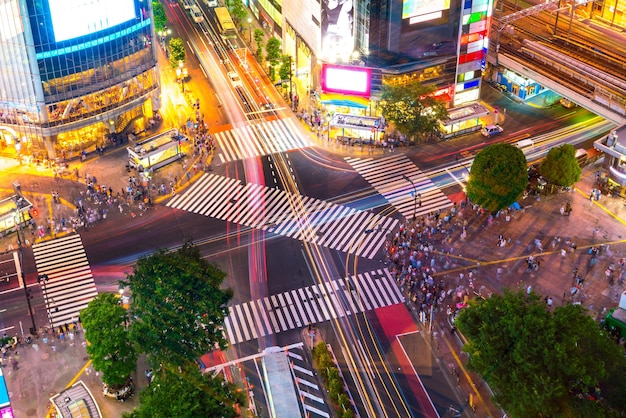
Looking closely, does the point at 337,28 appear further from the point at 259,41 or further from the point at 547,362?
the point at 547,362

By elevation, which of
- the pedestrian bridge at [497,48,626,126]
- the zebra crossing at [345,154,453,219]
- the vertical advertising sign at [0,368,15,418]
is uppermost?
the pedestrian bridge at [497,48,626,126]

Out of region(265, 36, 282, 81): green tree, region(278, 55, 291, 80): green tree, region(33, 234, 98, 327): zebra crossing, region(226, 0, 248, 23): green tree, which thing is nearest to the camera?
region(33, 234, 98, 327): zebra crossing

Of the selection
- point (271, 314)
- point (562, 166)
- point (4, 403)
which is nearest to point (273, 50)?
point (562, 166)

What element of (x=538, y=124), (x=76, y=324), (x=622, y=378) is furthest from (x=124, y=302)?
(x=538, y=124)

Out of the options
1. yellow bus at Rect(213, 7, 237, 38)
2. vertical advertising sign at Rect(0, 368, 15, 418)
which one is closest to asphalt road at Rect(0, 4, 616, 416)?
vertical advertising sign at Rect(0, 368, 15, 418)

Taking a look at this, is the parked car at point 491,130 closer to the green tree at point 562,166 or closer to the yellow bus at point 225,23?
the green tree at point 562,166

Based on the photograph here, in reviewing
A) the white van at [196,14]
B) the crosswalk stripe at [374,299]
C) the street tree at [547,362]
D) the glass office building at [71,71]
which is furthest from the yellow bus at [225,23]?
the street tree at [547,362]

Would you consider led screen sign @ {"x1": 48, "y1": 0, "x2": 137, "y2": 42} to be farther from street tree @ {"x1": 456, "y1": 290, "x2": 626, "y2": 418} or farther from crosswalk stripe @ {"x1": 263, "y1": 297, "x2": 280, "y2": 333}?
street tree @ {"x1": 456, "y1": 290, "x2": 626, "y2": 418}

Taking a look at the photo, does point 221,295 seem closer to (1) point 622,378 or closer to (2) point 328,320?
(2) point 328,320
